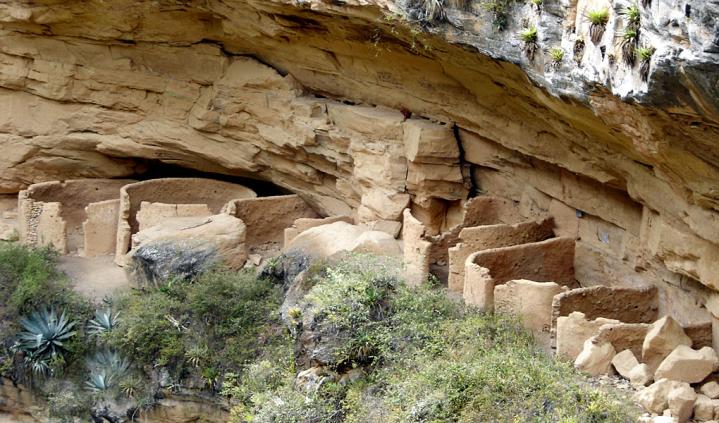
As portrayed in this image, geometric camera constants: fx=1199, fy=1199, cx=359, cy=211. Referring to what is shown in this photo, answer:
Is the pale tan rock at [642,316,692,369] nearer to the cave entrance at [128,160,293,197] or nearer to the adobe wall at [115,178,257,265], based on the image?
the adobe wall at [115,178,257,265]

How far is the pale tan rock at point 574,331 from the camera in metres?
14.5

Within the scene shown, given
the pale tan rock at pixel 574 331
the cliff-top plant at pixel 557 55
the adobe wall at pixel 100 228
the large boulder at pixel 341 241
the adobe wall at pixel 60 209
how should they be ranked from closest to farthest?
the cliff-top plant at pixel 557 55 → the pale tan rock at pixel 574 331 → the large boulder at pixel 341 241 → the adobe wall at pixel 100 228 → the adobe wall at pixel 60 209

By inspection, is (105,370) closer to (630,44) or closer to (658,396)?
(658,396)

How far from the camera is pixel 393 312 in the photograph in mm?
16344

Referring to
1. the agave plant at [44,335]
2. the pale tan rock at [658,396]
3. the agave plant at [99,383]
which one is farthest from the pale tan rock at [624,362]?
the agave plant at [44,335]

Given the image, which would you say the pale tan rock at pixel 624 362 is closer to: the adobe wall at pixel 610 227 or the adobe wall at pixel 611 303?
the adobe wall at pixel 611 303

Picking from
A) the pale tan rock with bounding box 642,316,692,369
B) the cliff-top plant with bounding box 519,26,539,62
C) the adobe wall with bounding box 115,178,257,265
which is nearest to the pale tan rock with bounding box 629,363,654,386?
the pale tan rock with bounding box 642,316,692,369

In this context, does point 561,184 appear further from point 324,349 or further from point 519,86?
point 324,349

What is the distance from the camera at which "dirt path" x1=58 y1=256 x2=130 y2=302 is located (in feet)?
66.1

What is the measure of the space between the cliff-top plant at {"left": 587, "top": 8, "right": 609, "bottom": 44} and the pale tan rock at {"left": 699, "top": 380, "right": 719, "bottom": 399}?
402cm

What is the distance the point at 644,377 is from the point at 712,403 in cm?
87

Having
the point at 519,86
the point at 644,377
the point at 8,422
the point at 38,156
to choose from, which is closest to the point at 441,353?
the point at 644,377

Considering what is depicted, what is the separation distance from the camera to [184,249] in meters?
19.4

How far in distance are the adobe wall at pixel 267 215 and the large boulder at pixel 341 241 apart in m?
1.22
